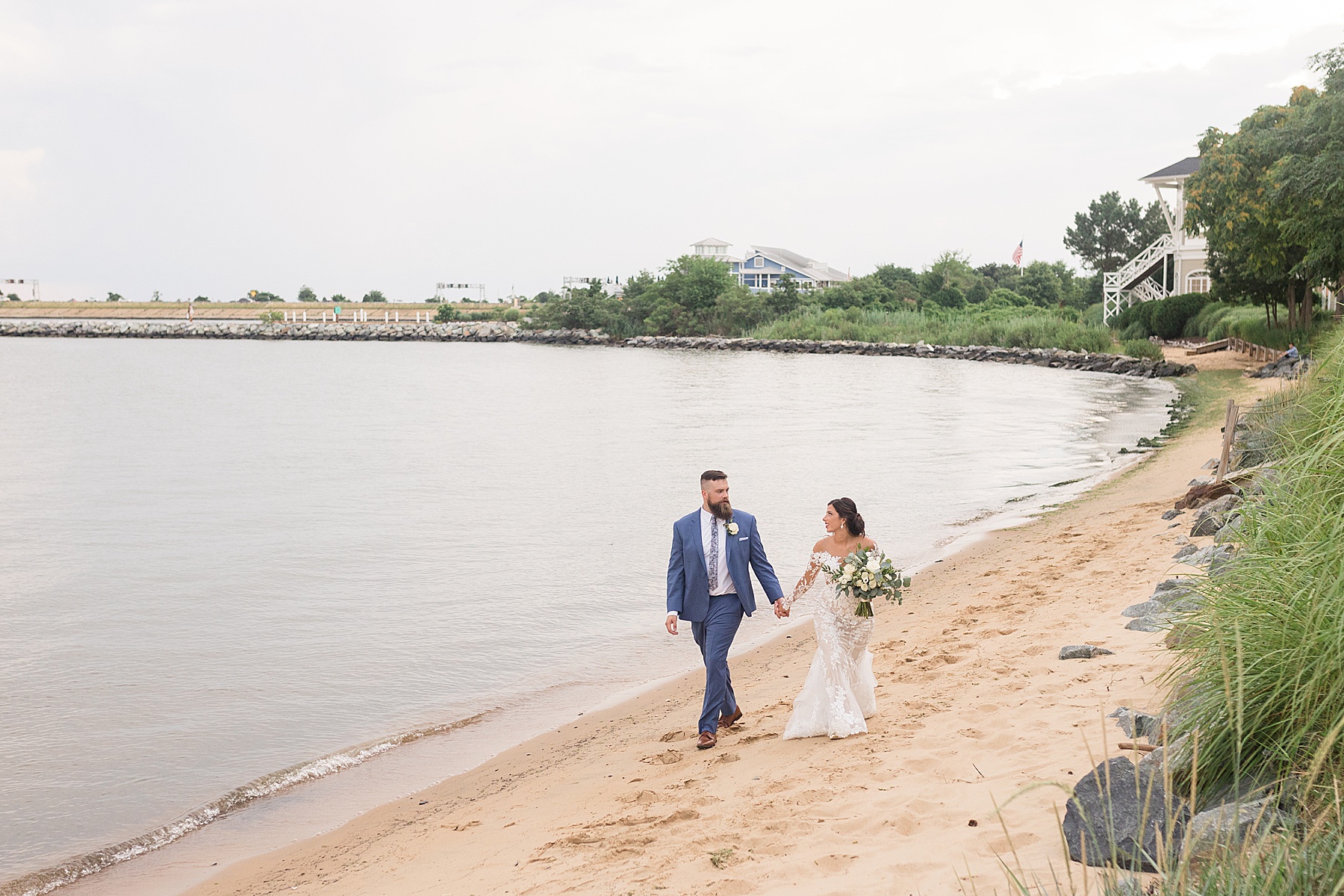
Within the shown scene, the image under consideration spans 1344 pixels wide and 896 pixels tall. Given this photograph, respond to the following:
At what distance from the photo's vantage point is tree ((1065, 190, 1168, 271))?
9894 centimetres

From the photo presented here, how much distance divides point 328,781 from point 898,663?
498 centimetres

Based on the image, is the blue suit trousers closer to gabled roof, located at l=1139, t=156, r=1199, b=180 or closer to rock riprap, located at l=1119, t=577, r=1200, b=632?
rock riprap, located at l=1119, t=577, r=1200, b=632

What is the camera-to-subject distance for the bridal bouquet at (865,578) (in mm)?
7488

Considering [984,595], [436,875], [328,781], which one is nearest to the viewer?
[436,875]

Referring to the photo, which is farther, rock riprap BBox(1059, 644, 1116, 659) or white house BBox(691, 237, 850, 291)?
white house BBox(691, 237, 850, 291)

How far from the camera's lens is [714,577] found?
26.8 ft

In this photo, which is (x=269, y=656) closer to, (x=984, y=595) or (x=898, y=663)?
(x=898, y=663)

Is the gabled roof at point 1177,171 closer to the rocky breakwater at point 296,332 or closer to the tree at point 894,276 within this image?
the tree at point 894,276

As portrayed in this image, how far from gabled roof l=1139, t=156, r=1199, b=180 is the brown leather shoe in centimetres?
6285

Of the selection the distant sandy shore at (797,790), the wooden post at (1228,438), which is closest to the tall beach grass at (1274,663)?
the distant sandy shore at (797,790)

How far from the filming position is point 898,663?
379 inches

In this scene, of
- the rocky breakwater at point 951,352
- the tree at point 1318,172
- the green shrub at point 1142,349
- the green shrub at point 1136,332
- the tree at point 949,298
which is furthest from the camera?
the tree at point 949,298

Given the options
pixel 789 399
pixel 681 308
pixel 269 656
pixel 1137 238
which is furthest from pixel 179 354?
pixel 269 656

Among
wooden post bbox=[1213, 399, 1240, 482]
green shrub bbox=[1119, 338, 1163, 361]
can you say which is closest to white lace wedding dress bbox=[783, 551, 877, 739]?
wooden post bbox=[1213, 399, 1240, 482]
